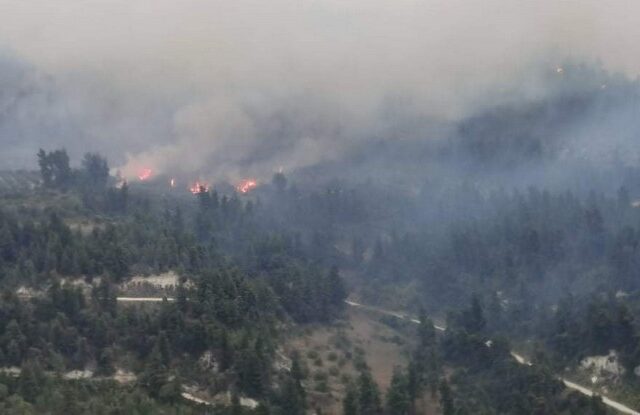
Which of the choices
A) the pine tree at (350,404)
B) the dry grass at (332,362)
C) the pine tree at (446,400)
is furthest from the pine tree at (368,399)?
the pine tree at (446,400)

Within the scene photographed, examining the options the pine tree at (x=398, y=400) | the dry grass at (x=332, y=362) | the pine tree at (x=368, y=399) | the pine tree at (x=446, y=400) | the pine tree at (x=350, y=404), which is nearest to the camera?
the pine tree at (x=350, y=404)

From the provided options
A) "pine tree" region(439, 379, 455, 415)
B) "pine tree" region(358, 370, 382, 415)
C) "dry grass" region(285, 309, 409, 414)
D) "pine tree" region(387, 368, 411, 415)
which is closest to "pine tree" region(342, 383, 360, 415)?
"pine tree" region(358, 370, 382, 415)

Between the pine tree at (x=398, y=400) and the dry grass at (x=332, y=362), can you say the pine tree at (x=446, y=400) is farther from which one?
the dry grass at (x=332, y=362)

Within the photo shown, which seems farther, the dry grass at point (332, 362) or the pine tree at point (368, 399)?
the dry grass at point (332, 362)

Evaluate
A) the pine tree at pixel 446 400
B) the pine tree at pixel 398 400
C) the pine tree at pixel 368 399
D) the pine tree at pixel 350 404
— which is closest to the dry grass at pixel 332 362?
the pine tree at pixel 350 404

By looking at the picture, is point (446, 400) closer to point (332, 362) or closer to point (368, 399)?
point (368, 399)

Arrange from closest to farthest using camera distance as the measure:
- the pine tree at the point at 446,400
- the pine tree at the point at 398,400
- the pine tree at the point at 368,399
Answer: the pine tree at the point at 368,399
the pine tree at the point at 398,400
the pine tree at the point at 446,400

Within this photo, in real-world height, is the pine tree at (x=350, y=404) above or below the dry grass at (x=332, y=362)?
below

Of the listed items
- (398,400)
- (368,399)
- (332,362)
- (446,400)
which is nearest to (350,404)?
(368,399)

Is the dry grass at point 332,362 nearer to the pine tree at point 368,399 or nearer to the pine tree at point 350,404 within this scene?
the pine tree at point 350,404

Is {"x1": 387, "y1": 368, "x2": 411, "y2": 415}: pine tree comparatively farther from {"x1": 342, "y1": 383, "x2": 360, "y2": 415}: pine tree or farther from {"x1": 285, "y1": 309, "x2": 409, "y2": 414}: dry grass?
{"x1": 285, "y1": 309, "x2": 409, "y2": 414}: dry grass

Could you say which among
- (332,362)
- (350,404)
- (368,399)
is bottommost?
(350,404)

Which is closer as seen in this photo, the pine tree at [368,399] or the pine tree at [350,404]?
the pine tree at [350,404]

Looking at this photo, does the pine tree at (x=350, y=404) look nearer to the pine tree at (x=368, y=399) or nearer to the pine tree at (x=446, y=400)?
the pine tree at (x=368, y=399)
